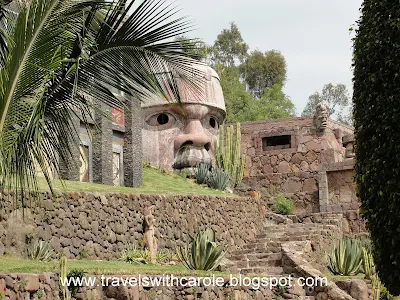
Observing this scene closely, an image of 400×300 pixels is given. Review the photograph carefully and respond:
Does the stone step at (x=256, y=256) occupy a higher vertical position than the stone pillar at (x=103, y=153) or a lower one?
lower

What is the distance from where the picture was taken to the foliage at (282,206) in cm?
3138

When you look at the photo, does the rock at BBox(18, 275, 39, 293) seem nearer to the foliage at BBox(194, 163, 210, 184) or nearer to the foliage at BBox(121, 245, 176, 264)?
the foliage at BBox(121, 245, 176, 264)

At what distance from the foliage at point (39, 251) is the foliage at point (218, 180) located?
496 inches

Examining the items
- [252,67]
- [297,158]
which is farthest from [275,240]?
[252,67]

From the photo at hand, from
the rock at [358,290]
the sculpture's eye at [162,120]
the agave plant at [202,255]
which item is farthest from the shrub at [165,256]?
the sculpture's eye at [162,120]

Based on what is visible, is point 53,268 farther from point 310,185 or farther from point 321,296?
point 310,185

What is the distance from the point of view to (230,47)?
183ft

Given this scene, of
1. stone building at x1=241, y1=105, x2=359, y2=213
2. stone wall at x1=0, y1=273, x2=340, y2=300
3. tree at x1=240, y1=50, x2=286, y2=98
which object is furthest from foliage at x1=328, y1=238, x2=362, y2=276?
tree at x1=240, y1=50, x2=286, y2=98

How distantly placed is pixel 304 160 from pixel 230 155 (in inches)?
122

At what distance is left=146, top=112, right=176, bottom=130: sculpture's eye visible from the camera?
32.5 m

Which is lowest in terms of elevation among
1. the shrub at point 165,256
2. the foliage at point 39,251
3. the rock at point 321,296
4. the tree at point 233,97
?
the rock at point 321,296

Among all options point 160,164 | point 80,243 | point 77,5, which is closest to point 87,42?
point 77,5

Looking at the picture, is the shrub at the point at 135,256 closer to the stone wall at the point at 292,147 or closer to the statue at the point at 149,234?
the statue at the point at 149,234

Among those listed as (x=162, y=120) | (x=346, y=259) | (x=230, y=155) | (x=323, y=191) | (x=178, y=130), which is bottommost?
(x=346, y=259)
